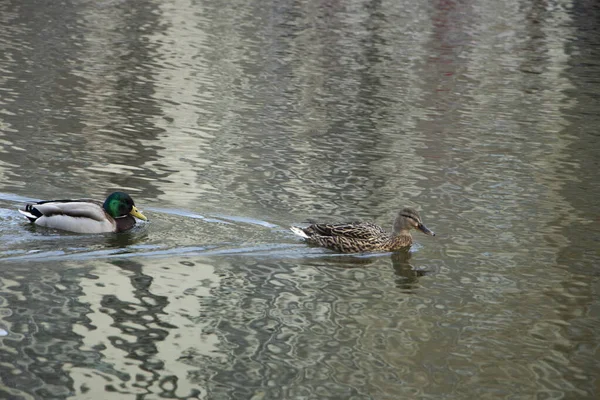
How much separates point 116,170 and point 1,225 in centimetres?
278

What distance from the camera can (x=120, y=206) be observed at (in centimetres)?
1088

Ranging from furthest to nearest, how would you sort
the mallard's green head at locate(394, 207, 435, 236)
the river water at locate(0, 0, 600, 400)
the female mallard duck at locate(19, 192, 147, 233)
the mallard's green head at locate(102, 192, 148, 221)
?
the mallard's green head at locate(394, 207, 435, 236) → the mallard's green head at locate(102, 192, 148, 221) → the female mallard duck at locate(19, 192, 147, 233) → the river water at locate(0, 0, 600, 400)

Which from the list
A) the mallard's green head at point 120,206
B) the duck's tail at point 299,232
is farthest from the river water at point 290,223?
the mallard's green head at point 120,206

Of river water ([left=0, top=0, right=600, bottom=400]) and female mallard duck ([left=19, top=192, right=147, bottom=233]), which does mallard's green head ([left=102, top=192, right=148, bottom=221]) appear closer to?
female mallard duck ([left=19, top=192, right=147, bottom=233])

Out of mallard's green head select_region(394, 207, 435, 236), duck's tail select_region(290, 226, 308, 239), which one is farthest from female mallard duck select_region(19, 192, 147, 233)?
mallard's green head select_region(394, 207, 435, 236)

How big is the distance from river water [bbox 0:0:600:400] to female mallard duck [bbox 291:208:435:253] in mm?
105

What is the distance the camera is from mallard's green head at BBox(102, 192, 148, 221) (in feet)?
35.7

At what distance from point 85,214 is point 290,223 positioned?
1819mm

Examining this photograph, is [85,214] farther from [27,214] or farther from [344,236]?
[344,236]

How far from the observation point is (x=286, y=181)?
43.8 feet

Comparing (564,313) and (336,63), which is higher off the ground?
(564,313)

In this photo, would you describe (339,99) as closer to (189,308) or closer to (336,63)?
(336,63)

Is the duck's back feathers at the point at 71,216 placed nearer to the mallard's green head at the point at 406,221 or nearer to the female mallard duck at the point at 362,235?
the female mallard duck at the point at 362,235

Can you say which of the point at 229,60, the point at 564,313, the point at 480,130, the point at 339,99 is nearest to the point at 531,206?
the point at 564,313
